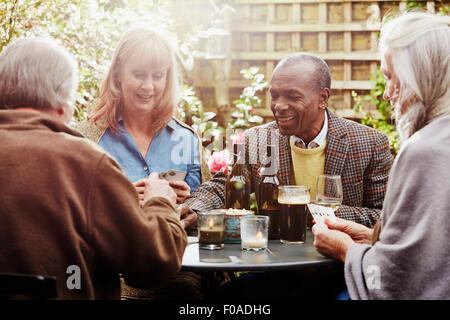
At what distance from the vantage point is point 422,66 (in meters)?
1.43

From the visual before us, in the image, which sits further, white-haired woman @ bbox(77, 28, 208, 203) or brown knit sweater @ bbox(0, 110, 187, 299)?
white-haired woman @ bbox(77, 28, 208, 203)

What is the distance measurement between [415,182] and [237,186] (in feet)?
2.73

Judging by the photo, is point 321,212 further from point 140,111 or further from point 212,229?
point 140,111

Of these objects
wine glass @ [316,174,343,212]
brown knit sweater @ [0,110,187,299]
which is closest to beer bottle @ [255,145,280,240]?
wine glass @ [316,174,343,212]

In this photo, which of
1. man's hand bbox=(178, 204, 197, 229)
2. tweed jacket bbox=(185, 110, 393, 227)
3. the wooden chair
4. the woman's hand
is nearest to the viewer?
the wooden chair

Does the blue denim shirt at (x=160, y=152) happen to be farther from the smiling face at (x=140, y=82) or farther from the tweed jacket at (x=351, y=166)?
the tweed jacket at (x=351, y=166)

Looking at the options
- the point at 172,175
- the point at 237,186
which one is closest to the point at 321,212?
the point at 237,186

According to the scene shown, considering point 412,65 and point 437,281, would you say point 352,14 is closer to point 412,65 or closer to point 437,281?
point 412,65

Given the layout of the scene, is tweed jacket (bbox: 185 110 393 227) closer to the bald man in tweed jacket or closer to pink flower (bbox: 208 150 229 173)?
the bald man in tweed jacket

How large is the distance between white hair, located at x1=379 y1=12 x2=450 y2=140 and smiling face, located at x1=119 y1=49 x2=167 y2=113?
137cm

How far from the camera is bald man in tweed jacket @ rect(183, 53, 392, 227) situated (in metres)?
2.34

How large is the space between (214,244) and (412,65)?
0.88m

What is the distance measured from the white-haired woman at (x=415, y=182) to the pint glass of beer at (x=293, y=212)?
0.32m

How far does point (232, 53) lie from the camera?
5.35m
